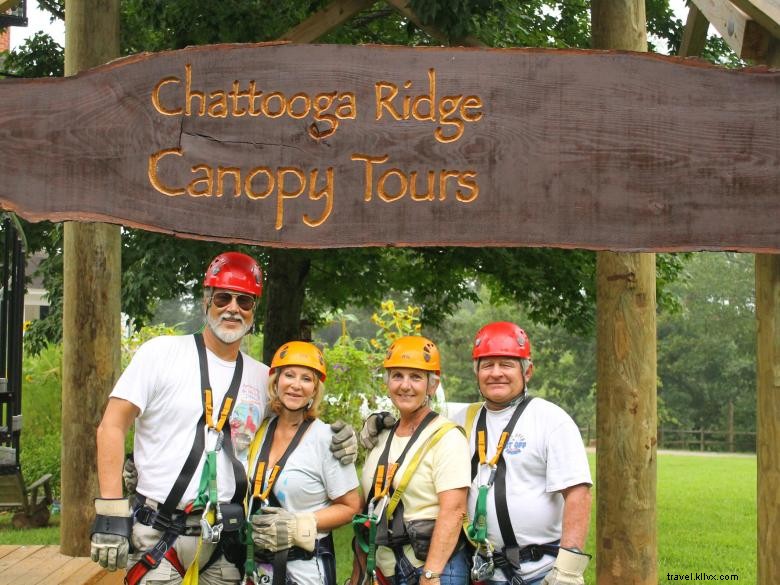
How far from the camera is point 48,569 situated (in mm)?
6387

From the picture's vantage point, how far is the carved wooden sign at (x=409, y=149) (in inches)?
158

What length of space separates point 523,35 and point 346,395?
4.92 m

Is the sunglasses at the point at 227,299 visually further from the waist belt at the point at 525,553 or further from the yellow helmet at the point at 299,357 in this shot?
the waist belt at the point at 525,553

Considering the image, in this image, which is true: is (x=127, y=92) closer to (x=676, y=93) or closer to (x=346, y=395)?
(x=676, y=93)

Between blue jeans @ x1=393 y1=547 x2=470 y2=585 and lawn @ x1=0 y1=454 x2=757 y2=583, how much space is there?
416 centimetres

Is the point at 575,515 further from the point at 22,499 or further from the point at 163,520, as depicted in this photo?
the point at 22,499

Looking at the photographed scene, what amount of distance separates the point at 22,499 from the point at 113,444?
4.97 meters

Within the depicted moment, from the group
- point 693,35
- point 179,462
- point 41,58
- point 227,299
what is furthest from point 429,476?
point 41,58

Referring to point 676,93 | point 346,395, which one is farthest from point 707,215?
point 346,395

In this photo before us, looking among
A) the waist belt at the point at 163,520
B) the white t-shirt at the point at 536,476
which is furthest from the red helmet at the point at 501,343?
the waist belt at the point at 163,520

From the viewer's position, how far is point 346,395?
1284 centimetres

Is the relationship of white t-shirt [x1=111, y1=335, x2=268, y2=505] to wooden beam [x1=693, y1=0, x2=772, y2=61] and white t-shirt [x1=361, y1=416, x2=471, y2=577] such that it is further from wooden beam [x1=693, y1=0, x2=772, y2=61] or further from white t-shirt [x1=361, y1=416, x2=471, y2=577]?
wooden beam [x1=693, y1=0, x2=772, y2=61]

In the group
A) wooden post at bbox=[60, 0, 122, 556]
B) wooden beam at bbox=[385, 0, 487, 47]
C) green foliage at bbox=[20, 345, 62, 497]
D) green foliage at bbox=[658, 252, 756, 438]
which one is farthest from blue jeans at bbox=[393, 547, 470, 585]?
green foliage at bbox=[658, 252, 756, 438]

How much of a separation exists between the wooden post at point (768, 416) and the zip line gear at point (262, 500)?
196 centimetres
